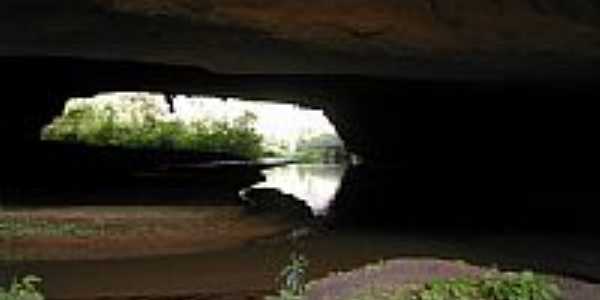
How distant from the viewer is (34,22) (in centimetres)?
868

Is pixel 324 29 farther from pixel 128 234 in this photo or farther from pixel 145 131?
pixel 145 131

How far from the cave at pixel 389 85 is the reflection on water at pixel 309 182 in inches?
19.7

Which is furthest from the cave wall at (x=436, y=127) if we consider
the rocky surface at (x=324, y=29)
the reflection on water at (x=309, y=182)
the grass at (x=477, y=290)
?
the grass at (x=477, y=290)

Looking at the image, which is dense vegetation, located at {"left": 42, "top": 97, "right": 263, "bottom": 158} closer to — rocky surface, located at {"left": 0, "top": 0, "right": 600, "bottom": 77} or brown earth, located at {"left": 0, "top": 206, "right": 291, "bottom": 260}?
brown earth, located at {"left": 0, "top": 206, "right": 291, "bottom": 260}

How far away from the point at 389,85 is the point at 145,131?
8.89 meters

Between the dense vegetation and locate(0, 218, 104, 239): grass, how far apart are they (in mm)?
11685

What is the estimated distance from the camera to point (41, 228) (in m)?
10.5

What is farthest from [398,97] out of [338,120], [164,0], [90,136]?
[164,0]

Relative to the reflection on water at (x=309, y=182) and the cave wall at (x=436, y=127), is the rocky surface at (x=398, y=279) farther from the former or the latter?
the reflection on water at (x=309, y=182)

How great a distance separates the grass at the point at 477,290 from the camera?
541 cm

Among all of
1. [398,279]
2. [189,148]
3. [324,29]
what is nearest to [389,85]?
[189,148]

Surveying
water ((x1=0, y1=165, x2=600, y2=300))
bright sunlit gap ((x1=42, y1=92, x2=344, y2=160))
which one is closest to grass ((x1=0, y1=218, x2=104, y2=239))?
water ((x1=0, y1=165, x2=600, y2=300))

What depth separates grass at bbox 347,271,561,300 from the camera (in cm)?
541

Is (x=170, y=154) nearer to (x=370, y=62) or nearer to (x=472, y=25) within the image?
(x=370, y=62)
